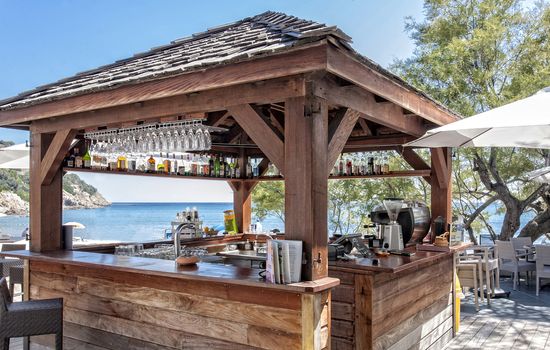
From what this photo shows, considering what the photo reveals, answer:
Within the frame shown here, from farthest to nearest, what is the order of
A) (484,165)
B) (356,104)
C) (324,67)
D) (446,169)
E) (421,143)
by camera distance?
(484,165)
(446,169)
(421,143)
(356,104)
(324,67)

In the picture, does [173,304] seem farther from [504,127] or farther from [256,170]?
[256,170]

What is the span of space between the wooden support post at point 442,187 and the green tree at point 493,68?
4888 millimetres

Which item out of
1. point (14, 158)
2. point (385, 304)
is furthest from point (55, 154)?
point (14, 158)

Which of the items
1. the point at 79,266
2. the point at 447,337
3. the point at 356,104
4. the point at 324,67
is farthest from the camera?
the point at 447,337

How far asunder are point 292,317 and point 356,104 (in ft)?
4.82

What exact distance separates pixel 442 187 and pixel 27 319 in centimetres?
443

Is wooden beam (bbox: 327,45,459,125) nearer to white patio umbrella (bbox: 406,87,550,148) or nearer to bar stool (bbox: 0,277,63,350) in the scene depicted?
white patio umbrella (bbox: 406,87,550,148)

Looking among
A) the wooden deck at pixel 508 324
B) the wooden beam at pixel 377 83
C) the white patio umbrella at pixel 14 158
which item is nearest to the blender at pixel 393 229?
the wooden beam at pixel 377 83

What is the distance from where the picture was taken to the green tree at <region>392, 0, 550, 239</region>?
9.92m

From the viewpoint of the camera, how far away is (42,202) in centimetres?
438

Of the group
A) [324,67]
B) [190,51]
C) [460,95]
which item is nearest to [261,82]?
[324,67]

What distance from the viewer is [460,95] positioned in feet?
34.0

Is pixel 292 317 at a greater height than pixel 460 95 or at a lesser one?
lesser

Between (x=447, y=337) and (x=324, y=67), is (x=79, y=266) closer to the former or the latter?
(x=324, y=67)
